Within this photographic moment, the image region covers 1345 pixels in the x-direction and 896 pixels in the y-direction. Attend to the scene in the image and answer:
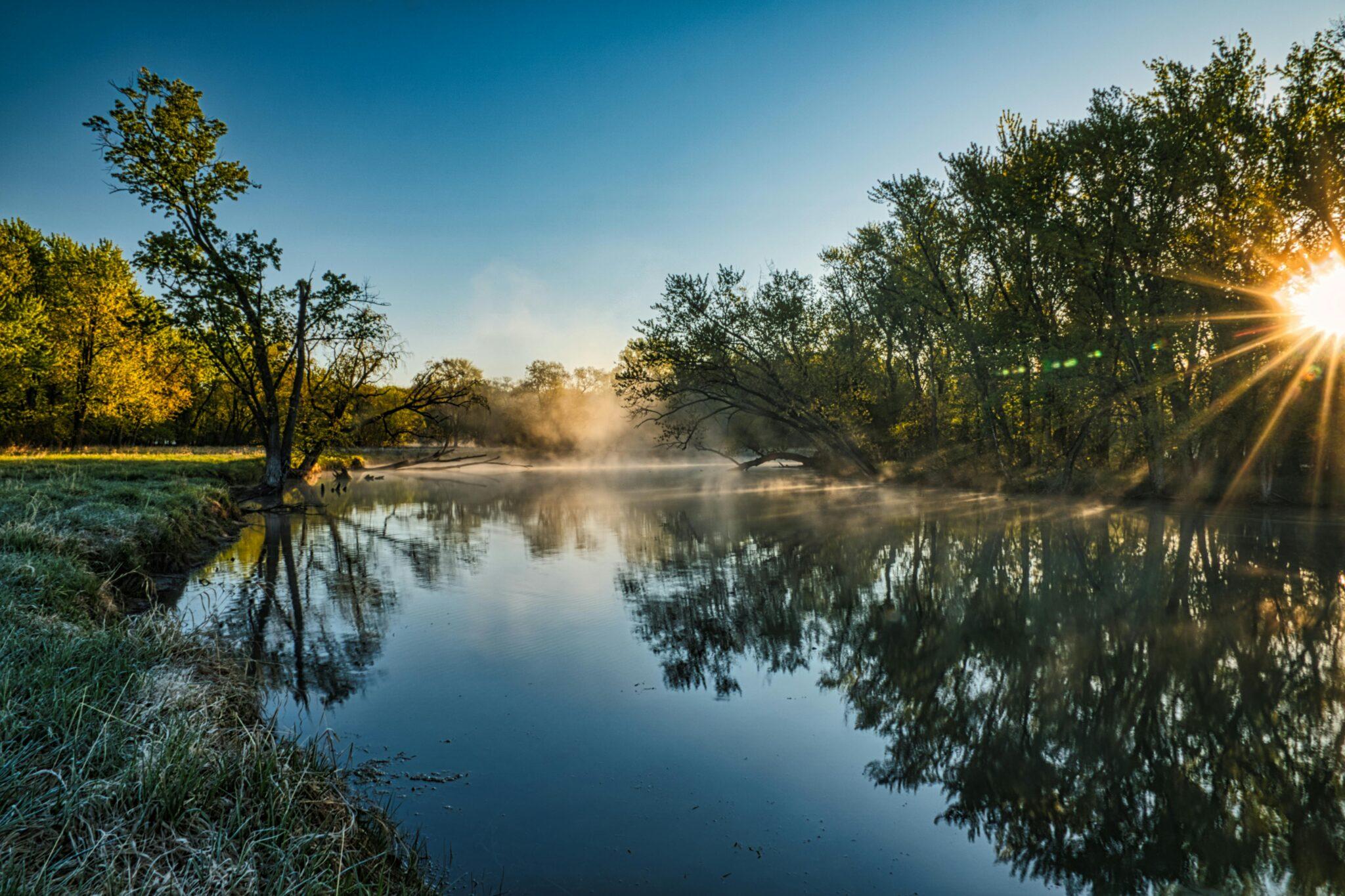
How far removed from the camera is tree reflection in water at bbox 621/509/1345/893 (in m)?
3.75

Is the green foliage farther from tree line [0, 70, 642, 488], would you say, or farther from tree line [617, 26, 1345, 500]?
tree line [617, 26, 1345, 500]

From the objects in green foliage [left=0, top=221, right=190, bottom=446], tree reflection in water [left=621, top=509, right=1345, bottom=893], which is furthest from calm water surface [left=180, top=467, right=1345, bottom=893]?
green foliage [left=0, top=221, right=190, bottom=446]

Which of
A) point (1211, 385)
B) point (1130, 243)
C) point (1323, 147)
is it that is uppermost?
point (1323, 147)

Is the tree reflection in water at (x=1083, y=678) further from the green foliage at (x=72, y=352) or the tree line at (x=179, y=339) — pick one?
the green foliage at (x=72, y=352)

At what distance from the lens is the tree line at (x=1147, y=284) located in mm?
15852

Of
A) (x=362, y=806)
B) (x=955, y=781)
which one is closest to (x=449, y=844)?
(x=362, y=806)

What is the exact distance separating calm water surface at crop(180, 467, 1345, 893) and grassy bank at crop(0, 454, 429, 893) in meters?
0.69

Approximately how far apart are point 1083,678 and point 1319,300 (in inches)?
611

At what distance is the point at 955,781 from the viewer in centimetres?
440

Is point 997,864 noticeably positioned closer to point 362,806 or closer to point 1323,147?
point 362,806

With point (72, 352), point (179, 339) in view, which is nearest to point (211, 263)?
point (179, 339)

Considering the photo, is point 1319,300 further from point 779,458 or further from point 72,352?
point 72,352

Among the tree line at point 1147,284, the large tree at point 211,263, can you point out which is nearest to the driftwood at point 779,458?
the tree line at point 1147,284

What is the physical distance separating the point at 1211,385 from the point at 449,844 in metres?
21.0
